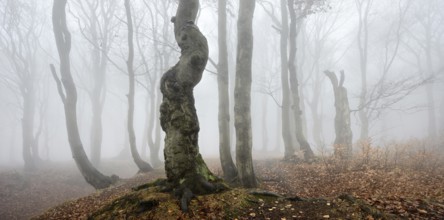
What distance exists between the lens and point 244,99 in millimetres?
8750

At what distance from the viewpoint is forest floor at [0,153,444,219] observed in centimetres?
500

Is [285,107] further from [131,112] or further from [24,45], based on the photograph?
[24,45]

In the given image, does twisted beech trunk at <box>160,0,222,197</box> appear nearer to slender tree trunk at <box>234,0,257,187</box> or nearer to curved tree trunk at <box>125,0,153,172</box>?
slender tree trunk at <box>234,0,257,187</box>

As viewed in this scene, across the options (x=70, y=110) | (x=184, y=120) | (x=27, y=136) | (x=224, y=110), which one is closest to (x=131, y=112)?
(x=70, y=110)

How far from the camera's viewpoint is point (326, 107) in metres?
55.4

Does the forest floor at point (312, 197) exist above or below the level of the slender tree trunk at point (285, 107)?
below

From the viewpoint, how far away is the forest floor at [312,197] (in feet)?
16.4

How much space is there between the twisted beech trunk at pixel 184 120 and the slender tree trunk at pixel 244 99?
1.68 meters

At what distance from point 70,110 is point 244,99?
8.90 m

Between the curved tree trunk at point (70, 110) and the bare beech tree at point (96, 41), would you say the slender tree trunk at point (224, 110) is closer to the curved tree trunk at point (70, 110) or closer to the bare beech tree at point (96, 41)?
the curved tree trunk at point (70, 110)

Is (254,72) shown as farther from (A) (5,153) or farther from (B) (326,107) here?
(A) (5,153)

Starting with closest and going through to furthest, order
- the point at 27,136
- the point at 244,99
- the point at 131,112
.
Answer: the point at 244,99 → the point at 131,112 → the point at 27,136

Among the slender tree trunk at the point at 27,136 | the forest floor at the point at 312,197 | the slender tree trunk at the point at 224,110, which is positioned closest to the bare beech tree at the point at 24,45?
the slender tree trunk at the point at 27,136

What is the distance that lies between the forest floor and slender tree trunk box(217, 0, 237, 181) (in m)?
1.18
